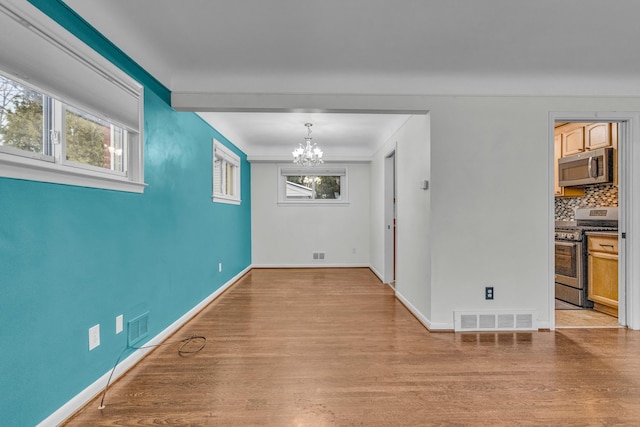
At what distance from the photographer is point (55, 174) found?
1618mm

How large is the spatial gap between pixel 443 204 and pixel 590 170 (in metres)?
2.28

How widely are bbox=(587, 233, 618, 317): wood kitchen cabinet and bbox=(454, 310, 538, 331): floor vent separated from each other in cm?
117

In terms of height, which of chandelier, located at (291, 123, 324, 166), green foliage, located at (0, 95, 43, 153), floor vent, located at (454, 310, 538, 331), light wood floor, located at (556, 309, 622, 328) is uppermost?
chandelier, located at (291, 123, 324, 166)

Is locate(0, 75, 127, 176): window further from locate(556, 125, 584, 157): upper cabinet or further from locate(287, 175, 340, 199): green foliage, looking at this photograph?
locate(556, 125, 584, 157): upper cabinet

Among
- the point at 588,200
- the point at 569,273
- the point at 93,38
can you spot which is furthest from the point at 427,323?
the point at 93,38

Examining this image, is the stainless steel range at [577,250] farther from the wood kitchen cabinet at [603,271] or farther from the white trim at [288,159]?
the white trim at [288,159]

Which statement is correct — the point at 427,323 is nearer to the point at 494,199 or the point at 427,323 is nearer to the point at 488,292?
the point at 488,292

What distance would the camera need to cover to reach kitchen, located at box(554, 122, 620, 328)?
3.35 metres

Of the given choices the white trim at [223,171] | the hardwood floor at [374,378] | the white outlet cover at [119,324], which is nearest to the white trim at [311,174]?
the white trim at [223,171]

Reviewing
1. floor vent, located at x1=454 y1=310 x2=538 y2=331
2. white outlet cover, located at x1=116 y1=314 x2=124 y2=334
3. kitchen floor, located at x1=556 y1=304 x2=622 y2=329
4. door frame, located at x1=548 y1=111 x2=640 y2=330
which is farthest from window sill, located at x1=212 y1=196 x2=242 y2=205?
kitchen floor, located at x1=556 y1=304 x2=622 y2=329

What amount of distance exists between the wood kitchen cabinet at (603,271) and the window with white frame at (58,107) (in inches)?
186

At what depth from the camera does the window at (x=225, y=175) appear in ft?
14.3

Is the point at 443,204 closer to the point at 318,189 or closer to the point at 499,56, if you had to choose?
the point at 499,56

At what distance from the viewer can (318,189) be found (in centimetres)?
667
